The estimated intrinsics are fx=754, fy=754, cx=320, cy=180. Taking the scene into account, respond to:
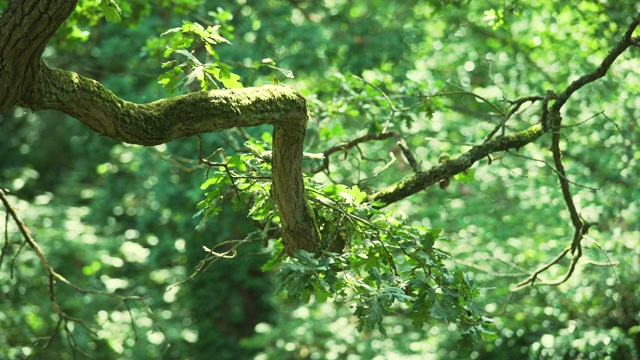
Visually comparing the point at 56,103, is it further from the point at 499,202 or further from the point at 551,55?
the point at 551,55

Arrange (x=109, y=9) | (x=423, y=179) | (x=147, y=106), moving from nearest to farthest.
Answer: (x=147, y=106)
(x=109, y=9)
(x=423, y=179)

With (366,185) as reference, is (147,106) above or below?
below

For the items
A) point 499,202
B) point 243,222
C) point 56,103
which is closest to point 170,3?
point 243,222

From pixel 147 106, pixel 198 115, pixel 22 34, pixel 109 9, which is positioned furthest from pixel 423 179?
pixel 22 34

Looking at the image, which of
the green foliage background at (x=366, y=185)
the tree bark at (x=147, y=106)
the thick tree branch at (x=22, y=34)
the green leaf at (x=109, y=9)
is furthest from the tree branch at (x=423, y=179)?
the thick tree branch at (x=22, y=34)

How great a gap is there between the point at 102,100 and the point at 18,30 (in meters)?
0.35

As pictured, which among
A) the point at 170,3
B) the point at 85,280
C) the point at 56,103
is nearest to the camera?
the point at 56,103

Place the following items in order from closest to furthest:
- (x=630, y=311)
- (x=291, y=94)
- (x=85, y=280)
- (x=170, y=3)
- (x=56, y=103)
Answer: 1. (x=56, y=103)
2. (x=291, y=94)
3. (x=170, y=3)
4. (x=630, y=311)
5. (x=85, y=280)

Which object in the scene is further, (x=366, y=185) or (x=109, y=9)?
(x=366, y=185)

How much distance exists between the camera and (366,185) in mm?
5566

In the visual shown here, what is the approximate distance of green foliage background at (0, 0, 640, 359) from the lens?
245 inches

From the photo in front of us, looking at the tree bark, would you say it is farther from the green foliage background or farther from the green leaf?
the green foliage background

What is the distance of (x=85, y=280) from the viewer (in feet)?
29.6

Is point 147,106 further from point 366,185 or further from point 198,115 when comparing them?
point 366,185
